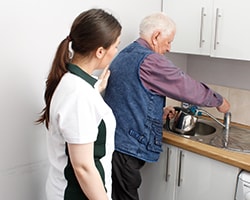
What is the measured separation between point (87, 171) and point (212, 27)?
3.56 feet

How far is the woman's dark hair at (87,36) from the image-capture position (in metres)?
1.11

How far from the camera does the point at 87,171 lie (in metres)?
1.10

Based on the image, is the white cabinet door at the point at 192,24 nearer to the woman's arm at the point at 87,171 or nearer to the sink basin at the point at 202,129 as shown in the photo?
the sink basin at the point at 202,129

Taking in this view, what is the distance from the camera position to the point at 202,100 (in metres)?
1.62

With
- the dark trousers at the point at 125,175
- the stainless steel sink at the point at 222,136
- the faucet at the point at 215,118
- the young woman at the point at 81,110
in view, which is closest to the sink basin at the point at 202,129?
the stainless steel sink at the point at 222,136

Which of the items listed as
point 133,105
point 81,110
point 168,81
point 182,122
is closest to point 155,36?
point 168,81

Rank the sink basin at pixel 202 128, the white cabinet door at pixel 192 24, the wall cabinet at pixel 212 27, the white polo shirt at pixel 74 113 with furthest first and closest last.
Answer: the sink basin at pixel 202 128 < the white cabinet door at pixel 192 24 < the wall cabinet at pixel 212 27 < the white polo shirt at pixel 74 113

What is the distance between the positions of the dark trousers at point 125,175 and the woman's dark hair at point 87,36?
584 millimetres

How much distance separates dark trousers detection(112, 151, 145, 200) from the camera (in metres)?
1.60

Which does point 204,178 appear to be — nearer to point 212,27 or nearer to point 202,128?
point 202,128

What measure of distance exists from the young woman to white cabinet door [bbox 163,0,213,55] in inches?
30.6

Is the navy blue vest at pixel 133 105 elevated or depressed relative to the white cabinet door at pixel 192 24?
depressed

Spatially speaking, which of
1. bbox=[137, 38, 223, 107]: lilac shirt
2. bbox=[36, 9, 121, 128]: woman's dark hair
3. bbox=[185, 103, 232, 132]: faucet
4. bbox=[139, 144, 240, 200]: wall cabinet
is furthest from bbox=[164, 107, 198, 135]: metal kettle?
bbox=[36, 9, 121, 128]: woman's dark hair

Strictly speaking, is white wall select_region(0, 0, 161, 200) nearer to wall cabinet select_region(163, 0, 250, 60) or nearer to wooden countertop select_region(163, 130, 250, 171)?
wall cabinet select_region(163, 0, 250, 60)
